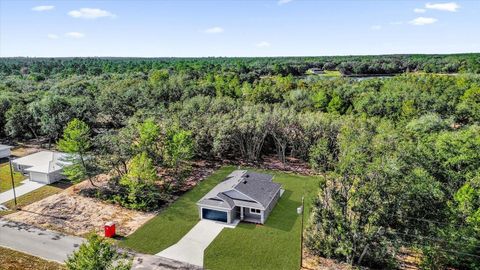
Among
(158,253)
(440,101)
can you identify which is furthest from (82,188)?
(440,101)

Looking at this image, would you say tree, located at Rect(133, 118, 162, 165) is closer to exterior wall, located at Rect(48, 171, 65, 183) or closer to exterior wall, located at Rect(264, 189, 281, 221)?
exterior wall, located at Rect(48, 171, 65, 183)

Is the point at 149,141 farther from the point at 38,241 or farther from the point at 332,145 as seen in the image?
the point at 332,145

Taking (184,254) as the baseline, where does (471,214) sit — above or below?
above

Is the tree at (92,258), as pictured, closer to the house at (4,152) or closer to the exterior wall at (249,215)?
the exterior wall at (249,215)

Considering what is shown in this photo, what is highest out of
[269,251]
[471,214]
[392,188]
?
[392,188]

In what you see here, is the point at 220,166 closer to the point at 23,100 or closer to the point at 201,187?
the point at 201,187

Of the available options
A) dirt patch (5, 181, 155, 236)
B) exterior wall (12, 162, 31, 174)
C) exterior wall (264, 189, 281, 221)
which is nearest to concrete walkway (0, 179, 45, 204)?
exterior wall (12, 162, 31, 174)
